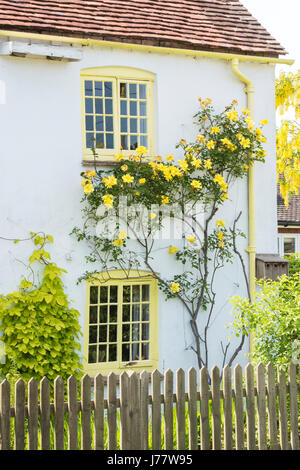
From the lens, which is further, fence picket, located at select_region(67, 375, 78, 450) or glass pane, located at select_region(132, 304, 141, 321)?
glass pane, located at select_region(132, 304, 141, 321)

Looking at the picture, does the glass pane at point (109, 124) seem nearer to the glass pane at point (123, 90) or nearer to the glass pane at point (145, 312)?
the glass pane at point (123, 90)

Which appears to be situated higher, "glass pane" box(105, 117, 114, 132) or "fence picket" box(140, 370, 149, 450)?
"glass pane" box(105, 117, 114, 132)

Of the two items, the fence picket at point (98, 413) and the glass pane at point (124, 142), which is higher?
the glass pane at point (124, 142)

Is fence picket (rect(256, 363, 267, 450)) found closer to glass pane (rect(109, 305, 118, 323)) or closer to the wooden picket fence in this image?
the wooden picket fence

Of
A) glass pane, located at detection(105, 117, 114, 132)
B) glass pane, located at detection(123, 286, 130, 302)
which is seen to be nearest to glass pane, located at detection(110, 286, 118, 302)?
glass pane, located at detection(123, 286, 130, 302)

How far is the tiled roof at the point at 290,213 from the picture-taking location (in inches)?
977

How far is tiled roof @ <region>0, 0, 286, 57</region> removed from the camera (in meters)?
10.1

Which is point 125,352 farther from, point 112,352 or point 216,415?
point 216,415

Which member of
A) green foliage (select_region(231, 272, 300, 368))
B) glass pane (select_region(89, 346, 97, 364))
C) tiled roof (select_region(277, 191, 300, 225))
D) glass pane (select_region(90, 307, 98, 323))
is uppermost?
tiled roof (select_region(277, 191, 300, 225))

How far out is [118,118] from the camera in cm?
1062

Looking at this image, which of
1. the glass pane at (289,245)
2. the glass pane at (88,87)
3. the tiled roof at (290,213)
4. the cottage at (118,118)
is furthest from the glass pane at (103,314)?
the glass pane at (289,245)

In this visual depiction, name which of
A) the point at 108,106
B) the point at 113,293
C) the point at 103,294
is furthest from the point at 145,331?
the point at 108,106

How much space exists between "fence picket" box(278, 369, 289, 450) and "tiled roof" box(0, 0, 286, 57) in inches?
235

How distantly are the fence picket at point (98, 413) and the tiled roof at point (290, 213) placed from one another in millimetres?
18873
